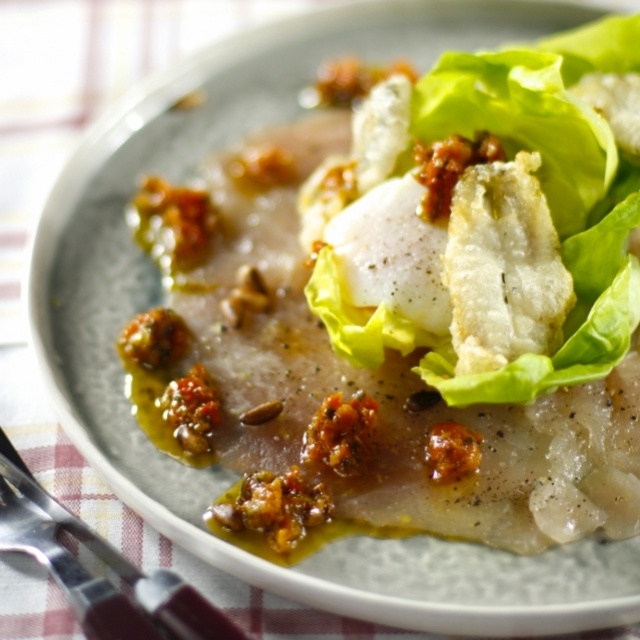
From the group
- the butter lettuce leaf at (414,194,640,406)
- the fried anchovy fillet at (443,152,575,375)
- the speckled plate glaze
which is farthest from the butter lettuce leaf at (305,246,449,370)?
the speckled plate glaze

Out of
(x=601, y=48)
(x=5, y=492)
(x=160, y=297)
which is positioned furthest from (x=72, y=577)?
(x=601, y=48)

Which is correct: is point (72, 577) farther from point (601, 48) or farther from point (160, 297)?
point (601, 48)

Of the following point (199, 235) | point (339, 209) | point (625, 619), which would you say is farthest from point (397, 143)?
point (625, 619)

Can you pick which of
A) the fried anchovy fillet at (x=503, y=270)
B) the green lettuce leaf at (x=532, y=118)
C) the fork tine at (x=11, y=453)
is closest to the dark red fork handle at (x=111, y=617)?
the fork tine at (x=11, y=453)

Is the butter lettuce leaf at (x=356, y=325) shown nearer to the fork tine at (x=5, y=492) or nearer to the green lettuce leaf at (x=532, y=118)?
the green lettuce leaf at (x=532, y=118)

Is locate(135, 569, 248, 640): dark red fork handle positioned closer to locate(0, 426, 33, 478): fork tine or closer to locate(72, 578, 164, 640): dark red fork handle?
locate(72, 578, 164, 640): dark red fork handle
